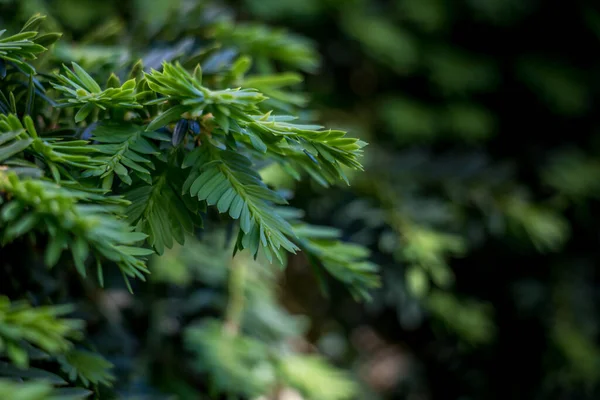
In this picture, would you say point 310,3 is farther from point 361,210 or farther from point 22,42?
point 22,42

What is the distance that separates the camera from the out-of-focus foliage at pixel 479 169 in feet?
3.23

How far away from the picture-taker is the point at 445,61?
3.72ft

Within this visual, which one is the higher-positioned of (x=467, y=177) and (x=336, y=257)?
(x=467, y=177)

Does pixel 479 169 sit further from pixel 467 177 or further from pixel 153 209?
pixel 153 209

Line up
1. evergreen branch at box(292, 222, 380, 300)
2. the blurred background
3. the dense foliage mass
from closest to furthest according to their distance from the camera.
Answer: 1. the dense foliage mass
2. evergreen branch at box(292, 222, 380, 300)
3. the blurred background

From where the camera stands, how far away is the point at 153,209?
1.35ft

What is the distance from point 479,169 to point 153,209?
76cm

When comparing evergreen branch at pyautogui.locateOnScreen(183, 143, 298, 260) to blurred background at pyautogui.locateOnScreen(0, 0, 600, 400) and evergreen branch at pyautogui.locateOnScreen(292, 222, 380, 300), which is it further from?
blurred background at pyautogui.locateOnScreen(0, 0, 600, 400)

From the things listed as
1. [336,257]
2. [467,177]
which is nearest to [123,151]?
[336,257]

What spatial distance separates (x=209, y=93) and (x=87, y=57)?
0.27m

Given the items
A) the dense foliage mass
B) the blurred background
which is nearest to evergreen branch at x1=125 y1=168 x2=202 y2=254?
the dense foliage mass

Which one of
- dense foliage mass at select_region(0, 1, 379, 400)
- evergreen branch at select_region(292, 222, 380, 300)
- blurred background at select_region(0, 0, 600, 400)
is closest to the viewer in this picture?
dense foliage mass at select_region(0, 1, 379, 400)

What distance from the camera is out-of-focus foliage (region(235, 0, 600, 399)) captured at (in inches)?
38.7

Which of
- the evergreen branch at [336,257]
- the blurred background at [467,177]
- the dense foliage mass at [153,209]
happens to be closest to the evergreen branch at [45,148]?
the dense foliage mass at [153,209]
